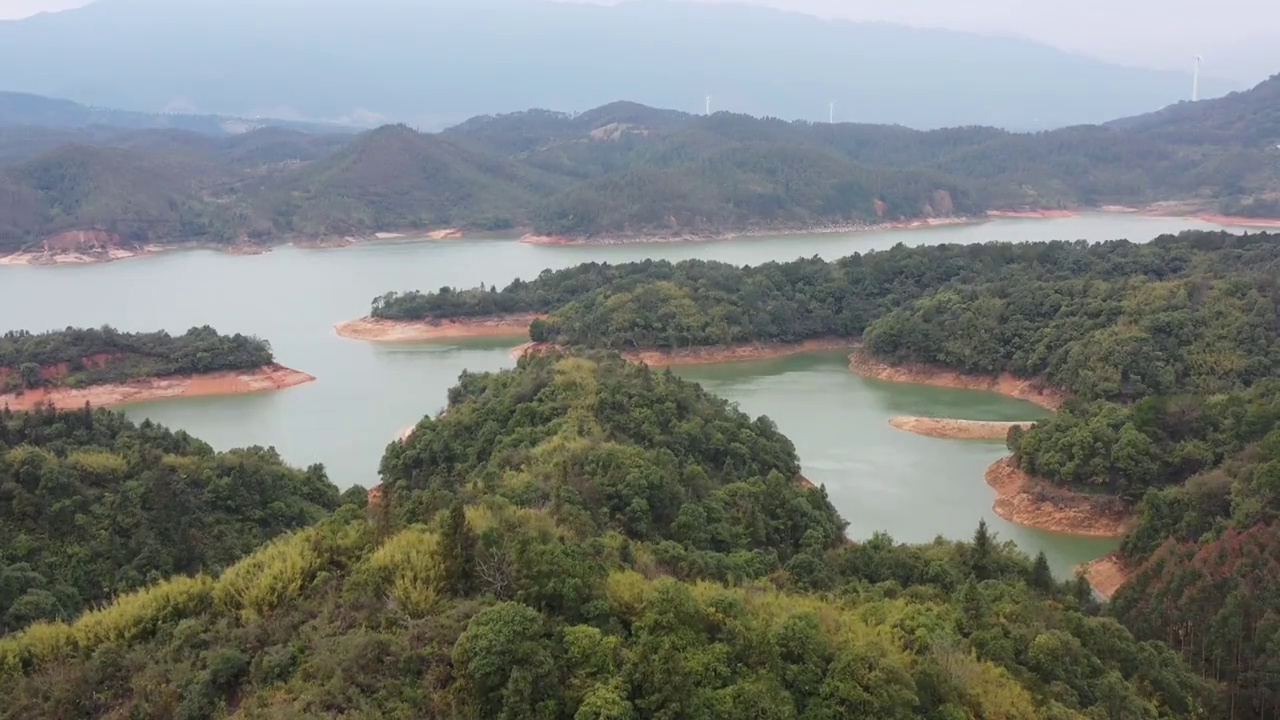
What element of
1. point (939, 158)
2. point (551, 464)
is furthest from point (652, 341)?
point (939, 158)

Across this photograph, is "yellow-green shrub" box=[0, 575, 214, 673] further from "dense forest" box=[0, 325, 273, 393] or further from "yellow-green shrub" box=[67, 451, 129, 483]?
"dense forest" box=[0, 325, 273, 393]

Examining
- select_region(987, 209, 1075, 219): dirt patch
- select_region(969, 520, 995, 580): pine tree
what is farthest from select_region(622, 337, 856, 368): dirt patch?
select_region(987, 209, 1075, 219): dirt patch

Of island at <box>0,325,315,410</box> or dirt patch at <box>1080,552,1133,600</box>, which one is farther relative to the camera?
island at <box>0,325,315,410</box>

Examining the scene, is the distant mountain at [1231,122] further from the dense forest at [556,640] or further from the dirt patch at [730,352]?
the dense forest at [556,640]

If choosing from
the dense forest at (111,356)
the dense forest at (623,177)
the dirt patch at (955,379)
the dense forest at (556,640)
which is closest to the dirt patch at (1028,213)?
the dense forest at (623,177)

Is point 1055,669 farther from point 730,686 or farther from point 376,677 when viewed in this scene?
point 376,677

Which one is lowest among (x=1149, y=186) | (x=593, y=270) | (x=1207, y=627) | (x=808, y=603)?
(x=1207, y=627)
